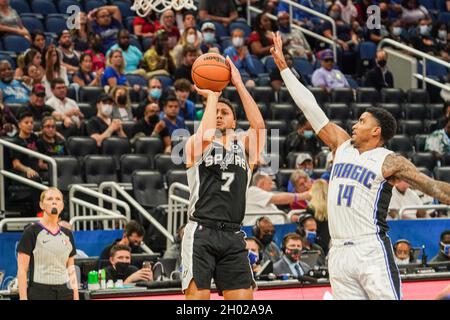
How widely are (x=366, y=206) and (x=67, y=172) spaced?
735 centimetres

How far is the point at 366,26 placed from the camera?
73.5ft

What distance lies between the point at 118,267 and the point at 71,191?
251cm

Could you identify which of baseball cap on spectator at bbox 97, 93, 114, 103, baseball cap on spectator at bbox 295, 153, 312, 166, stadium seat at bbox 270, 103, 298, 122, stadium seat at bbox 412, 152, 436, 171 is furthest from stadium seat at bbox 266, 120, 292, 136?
baseball cap on spectator at bbox 97, 93, 114, 103

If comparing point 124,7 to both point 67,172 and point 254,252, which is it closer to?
point 67,172

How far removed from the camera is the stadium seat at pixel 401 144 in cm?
1836

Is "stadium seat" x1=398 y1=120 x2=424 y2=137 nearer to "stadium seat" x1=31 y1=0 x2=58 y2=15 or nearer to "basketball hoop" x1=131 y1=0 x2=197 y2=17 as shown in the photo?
"basketball hoop" x1=131 y1=0 x2=197 y2=17

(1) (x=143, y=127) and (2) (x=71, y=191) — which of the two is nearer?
(2) (x=71, y=191)

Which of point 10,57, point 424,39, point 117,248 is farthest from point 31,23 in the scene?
point 424,39

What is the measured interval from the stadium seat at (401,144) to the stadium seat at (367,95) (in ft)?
4.84

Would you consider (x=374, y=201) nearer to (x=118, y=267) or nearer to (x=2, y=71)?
(x=118, y=267)

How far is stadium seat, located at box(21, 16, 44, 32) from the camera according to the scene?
18.6 metres

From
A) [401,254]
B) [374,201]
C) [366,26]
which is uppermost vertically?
[366,26]

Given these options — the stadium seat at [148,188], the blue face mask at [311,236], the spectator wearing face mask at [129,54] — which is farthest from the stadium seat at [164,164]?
the spectator wearing face mask at [129,54]
